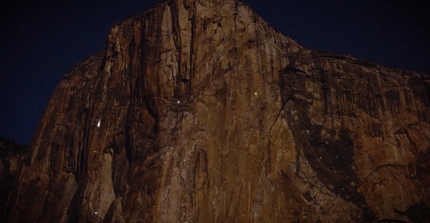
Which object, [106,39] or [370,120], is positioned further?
[106,39]

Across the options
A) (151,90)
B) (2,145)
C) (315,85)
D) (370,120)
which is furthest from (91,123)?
(2,145)

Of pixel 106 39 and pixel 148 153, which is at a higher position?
pixel 106 39

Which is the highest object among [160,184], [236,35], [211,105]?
[236,35]

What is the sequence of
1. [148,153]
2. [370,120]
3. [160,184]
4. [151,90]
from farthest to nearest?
[370,120]
[151,90]
[148,153]
[160,184]

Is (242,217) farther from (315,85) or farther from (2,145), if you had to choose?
(2,145)

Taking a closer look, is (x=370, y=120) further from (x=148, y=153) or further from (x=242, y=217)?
(x=148, y=153)

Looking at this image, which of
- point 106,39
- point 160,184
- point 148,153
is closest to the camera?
point 160,184

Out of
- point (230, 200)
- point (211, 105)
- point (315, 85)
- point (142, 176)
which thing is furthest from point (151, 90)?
point (315, 85)
